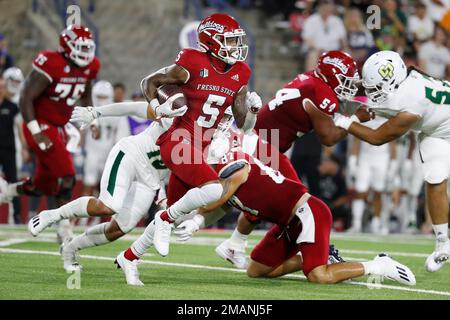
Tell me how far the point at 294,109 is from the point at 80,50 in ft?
8.31

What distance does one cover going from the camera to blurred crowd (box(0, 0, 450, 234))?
1357cm

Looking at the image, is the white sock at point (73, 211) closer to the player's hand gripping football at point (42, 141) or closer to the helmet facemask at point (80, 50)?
→ the player's hand gripping football at point (42, 141)

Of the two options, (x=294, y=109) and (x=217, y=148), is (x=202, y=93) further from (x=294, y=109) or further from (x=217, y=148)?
(x=294, y=109)

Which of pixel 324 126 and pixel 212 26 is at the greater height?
pixel 212 26

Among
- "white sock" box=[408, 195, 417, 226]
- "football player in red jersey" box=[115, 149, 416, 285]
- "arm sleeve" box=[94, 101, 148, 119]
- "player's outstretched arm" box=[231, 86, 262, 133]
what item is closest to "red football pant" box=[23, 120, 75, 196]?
"arm sleeve" box=[94, 101, 148, 119]

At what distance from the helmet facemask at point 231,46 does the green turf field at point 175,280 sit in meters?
1.62

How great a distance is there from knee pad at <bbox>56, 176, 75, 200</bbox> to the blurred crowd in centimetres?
331

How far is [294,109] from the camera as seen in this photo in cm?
827

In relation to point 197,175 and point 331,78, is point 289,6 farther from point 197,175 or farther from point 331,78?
point 197,175

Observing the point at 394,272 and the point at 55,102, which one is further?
the point at 55,102

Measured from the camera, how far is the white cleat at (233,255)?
8.37 m

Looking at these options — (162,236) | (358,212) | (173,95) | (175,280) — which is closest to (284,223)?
(175,280)

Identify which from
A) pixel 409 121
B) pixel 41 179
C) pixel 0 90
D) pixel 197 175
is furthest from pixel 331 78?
pixel 0 90

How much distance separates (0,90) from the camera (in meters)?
13.3
